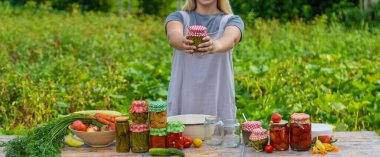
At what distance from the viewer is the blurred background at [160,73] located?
278 inches

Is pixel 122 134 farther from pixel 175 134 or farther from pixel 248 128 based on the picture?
pixel 248 128

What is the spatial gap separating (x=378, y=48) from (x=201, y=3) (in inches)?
246

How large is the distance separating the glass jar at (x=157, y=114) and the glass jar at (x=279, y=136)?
0.55 meters

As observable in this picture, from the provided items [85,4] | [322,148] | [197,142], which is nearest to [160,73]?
[197,142]

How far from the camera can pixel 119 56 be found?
10039mm

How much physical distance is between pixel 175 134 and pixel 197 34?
20.9 inches

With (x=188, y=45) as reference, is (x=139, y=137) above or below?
below

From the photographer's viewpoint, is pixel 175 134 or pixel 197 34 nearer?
pixel 175 134

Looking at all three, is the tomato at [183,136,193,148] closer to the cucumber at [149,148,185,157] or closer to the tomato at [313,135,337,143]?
the cucumber at [149,148,185,157]

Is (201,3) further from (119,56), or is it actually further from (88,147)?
(119,56)

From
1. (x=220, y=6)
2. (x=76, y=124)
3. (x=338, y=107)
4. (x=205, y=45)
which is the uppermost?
(x=220, y=6)

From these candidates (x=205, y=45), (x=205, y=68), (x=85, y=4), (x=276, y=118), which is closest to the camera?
(x=276, y=118)

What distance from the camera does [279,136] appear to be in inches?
147

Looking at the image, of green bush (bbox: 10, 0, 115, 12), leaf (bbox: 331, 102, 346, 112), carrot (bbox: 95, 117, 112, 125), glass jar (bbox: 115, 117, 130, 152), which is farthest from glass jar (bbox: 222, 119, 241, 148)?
green bush (bbox: 10, 0, 115, 12)
